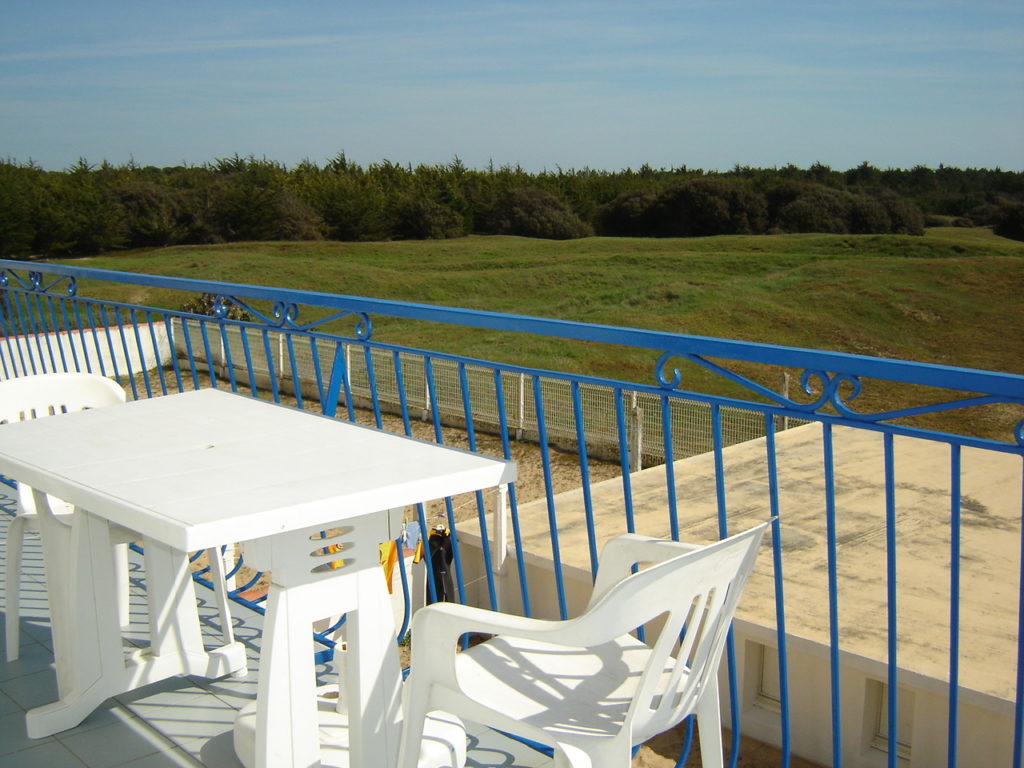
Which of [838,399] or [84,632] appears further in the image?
[84,632]

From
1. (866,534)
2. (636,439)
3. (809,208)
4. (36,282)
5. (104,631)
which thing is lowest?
(636,439)

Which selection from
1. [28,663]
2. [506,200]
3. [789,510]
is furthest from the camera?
[506,200]

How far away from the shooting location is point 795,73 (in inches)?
2773

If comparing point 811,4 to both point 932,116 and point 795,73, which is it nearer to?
point 795,73

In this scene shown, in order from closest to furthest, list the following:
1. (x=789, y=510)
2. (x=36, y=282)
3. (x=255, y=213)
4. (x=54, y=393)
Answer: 1. (x=54, y=393)
2. (x=36, y=282)
3. (x=789, y=510)
4. (x=255, y=213)

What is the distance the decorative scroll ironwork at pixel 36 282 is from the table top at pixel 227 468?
1.83 meters

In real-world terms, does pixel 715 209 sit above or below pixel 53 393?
below

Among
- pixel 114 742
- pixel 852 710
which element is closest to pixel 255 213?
pixel 852 710

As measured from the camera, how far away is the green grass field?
119 ft

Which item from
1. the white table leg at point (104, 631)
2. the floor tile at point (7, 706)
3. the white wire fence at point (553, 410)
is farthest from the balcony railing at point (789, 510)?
the floor tile at point (7, 706)

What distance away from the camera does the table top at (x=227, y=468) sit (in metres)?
1.45

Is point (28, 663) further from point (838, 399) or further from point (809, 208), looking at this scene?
point (809, 208)

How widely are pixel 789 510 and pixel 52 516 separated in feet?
31.1

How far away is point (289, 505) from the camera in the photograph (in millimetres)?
1457
